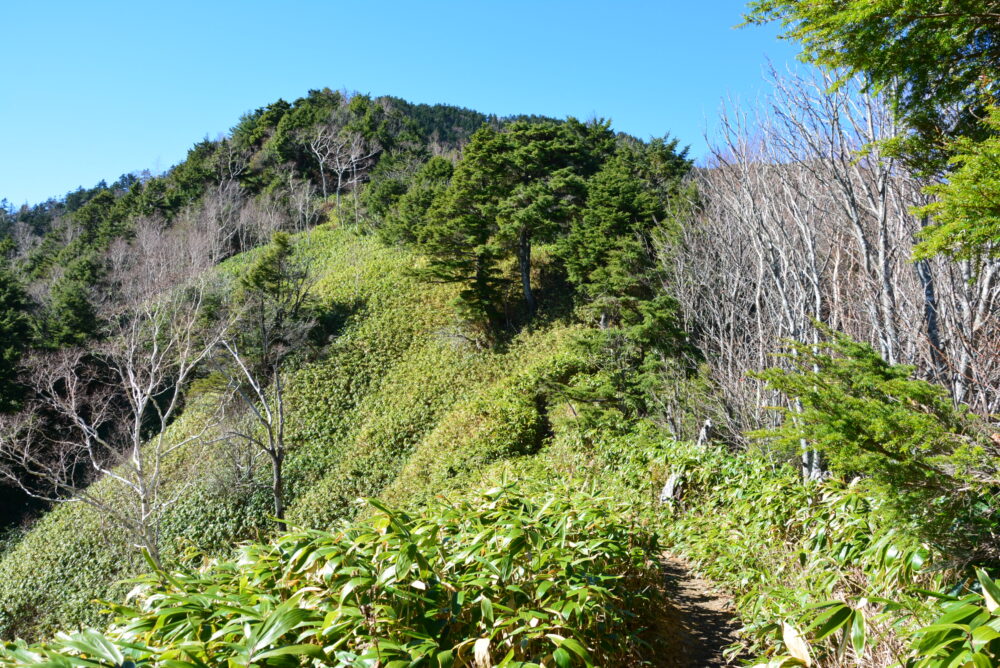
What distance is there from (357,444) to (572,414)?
7.35 m

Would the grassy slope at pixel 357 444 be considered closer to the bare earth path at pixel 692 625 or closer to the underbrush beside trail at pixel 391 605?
the bare earth path at pixel 692 625

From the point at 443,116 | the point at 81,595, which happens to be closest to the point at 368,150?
the point at 443,116

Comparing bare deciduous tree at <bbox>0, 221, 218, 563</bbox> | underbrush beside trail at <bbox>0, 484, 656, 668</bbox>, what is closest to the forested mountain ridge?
underbrush beside trail at <bbox>0, 484, 656, 668</bbox>

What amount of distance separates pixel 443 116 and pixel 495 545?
6150cm

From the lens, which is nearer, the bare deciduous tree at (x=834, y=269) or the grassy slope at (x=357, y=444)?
the bare deciduous tree at (x=834, y=269)

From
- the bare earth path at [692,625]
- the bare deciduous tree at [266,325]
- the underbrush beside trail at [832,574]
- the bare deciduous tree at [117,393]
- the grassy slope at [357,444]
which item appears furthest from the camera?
the bare deciduous tree at [266,325]

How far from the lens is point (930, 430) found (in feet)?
7.88

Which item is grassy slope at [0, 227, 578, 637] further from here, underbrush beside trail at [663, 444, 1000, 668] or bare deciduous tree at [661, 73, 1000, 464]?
underbrush beside trail at [663, 444, 1000, 668]

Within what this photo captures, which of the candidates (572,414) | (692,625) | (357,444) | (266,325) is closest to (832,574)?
(692,625)

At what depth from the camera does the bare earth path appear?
3543mm

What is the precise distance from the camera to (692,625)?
4.12 metres

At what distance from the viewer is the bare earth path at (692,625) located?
3.54 m

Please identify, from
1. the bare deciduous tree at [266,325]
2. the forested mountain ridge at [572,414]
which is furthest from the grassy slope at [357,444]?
the bare deciduous tree at [266,325]

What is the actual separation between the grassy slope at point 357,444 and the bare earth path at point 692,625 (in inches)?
384
